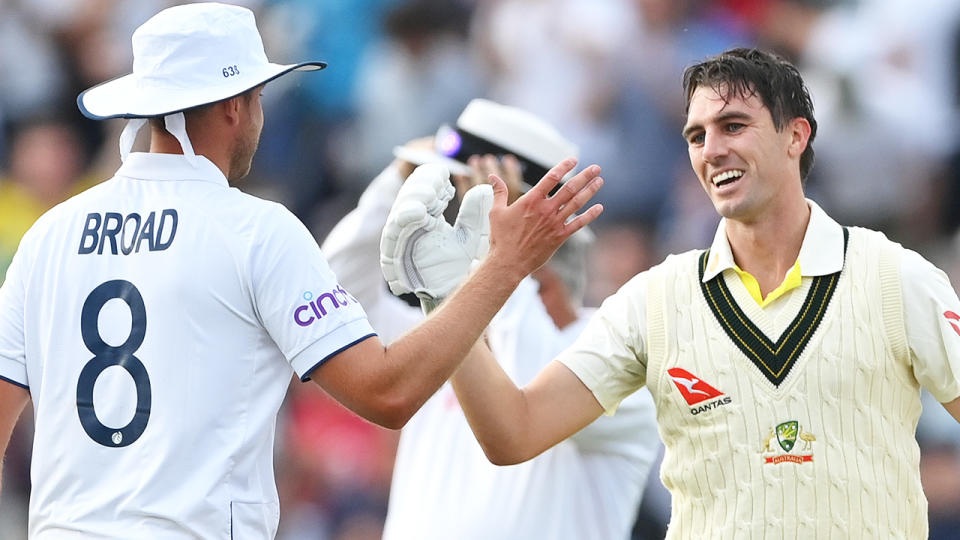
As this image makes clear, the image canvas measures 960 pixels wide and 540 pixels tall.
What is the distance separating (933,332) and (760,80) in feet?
2.71

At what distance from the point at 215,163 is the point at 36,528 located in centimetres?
90

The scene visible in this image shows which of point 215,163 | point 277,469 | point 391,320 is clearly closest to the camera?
point 215,163

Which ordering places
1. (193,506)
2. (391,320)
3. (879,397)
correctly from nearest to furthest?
(193,506) → (879,397) → (391,320)

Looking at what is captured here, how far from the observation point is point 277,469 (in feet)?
27.2

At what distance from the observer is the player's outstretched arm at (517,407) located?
378cm

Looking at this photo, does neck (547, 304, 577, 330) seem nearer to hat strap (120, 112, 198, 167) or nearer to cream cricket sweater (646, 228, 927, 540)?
cream cricket sweater (646, 228, 927, 540)

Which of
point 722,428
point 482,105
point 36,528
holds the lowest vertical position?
point 36,528

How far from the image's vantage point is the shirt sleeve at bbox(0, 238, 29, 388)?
3.31 metres

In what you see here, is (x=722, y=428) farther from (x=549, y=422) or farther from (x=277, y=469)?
(x=277, y=469)

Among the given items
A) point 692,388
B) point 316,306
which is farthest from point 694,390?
point 316,306

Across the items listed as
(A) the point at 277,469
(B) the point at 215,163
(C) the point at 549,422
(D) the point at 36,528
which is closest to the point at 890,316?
(C) the point at 549,422

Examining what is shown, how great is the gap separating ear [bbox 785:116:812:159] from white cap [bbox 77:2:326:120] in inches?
55.0

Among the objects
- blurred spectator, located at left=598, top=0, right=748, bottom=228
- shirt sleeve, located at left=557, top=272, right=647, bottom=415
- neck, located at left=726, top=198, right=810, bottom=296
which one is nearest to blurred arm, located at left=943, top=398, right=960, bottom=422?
neck, located at left=726, top=198, right=810, bottom=296

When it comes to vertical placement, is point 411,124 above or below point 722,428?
above
